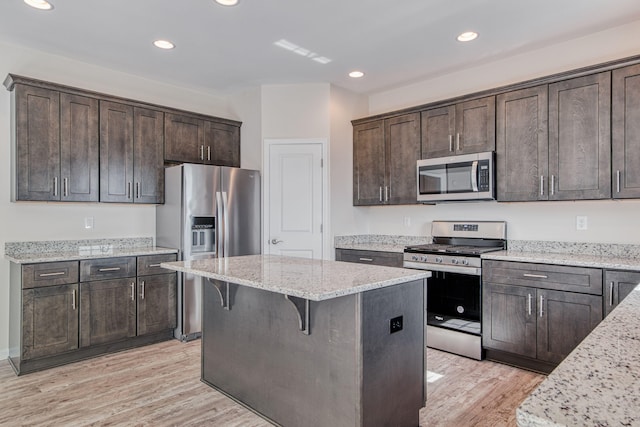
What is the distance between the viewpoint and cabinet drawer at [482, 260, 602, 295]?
281 cm

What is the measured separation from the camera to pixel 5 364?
332 cm

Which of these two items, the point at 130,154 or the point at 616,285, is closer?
the point at 616,285

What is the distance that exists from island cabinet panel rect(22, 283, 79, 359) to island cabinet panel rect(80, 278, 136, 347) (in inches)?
2.8

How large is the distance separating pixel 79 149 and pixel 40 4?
1.22 m

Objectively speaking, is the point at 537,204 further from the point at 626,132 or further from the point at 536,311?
the point at 536,311

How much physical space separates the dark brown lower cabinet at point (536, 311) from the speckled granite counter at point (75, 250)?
2.98 m

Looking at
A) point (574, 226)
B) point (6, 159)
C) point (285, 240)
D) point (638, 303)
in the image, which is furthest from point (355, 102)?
point (638, 303)

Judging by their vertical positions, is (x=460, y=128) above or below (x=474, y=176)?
above

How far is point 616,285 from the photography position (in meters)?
2.71

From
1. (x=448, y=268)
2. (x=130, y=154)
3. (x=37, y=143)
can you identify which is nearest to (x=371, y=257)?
(x=448, y=268)

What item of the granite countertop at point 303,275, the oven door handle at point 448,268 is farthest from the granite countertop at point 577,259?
the granite countertop at point 303,275

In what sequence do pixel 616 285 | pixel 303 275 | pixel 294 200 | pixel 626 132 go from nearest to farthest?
1. pixel 303 275
2. pixel 616 285
3. pixel 626 132
4. pixel 294 200

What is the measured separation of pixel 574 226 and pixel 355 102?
269 centimetres

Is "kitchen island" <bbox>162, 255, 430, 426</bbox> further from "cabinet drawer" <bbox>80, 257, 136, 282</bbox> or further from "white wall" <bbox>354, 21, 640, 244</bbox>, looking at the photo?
"white wall" <bbox>354, 21, 640, 244</bbox>
